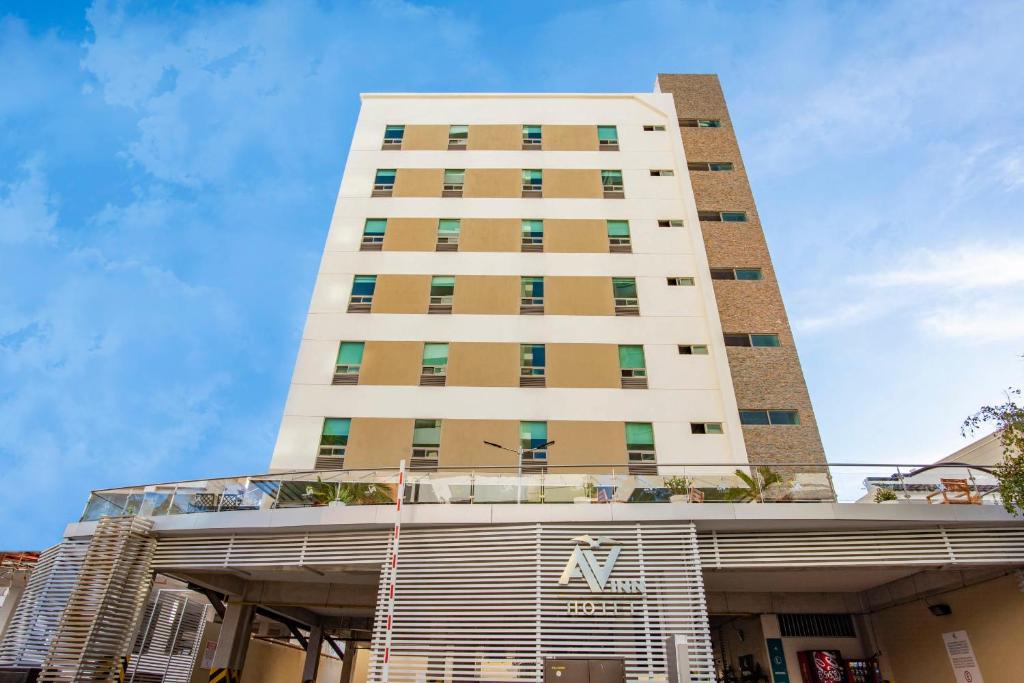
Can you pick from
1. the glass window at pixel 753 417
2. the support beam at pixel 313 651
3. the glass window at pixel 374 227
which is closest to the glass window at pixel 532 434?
the glass window at pixel 753 417

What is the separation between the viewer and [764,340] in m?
21.2

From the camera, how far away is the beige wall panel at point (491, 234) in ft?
72.8

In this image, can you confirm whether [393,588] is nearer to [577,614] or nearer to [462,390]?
[577,614]

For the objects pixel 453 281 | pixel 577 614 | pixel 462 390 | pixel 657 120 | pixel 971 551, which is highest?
pixel 657 120

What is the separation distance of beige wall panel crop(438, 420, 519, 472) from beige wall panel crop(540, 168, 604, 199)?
31.3 ft

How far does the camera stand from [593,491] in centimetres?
1294

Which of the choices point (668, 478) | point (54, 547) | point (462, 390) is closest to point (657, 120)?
point (462, 390)

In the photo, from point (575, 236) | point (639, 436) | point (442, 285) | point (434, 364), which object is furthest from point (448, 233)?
point (639, 436)

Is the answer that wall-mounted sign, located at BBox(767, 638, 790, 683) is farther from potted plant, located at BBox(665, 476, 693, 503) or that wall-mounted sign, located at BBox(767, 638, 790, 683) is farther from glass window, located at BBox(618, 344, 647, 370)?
glass window, located at BBox(618, 344, 647, 370)

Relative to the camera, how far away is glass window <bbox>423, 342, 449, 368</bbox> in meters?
19.8

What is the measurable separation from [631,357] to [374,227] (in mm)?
10469

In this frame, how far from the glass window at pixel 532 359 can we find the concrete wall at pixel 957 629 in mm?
11113

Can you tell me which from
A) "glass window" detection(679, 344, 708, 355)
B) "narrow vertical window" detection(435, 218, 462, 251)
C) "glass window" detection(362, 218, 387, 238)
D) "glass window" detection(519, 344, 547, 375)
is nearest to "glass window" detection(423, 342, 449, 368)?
"glass window" detection(519, 344, 547, 375)

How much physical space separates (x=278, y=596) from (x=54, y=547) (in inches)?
207
